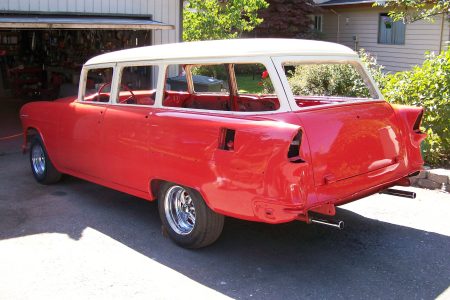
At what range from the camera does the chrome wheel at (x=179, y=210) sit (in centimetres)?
473

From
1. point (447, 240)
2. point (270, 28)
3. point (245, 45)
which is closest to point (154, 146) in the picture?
point (245, 45)

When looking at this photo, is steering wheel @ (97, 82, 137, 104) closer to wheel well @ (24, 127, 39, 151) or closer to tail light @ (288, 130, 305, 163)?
wheel well @ (24, 127, 39, 151)

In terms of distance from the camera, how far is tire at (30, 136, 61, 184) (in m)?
6.65

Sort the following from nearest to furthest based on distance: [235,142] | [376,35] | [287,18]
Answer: [235,142] < [376,35] < [287,18]

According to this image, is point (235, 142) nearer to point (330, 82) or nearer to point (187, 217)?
point (187, 217)

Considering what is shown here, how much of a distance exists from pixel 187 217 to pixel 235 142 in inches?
43.0

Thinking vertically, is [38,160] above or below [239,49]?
below

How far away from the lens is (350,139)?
14.0 feet

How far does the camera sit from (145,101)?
5422 mm

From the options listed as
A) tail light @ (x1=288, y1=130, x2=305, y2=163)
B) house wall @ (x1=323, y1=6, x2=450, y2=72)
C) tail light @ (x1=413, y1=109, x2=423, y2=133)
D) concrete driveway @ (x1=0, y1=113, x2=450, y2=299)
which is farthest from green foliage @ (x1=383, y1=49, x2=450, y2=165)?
house wall @ (x1=323, y1=6, x2=450, y2=72)

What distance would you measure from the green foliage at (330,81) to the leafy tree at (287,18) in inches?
487

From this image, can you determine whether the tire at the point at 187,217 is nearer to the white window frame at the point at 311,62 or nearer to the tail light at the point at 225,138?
the tail light at the point at 225,138

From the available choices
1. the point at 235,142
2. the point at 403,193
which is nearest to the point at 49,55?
the point at 235,142

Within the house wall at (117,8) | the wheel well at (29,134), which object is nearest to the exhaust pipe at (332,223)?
the wheel well at (29,134)
